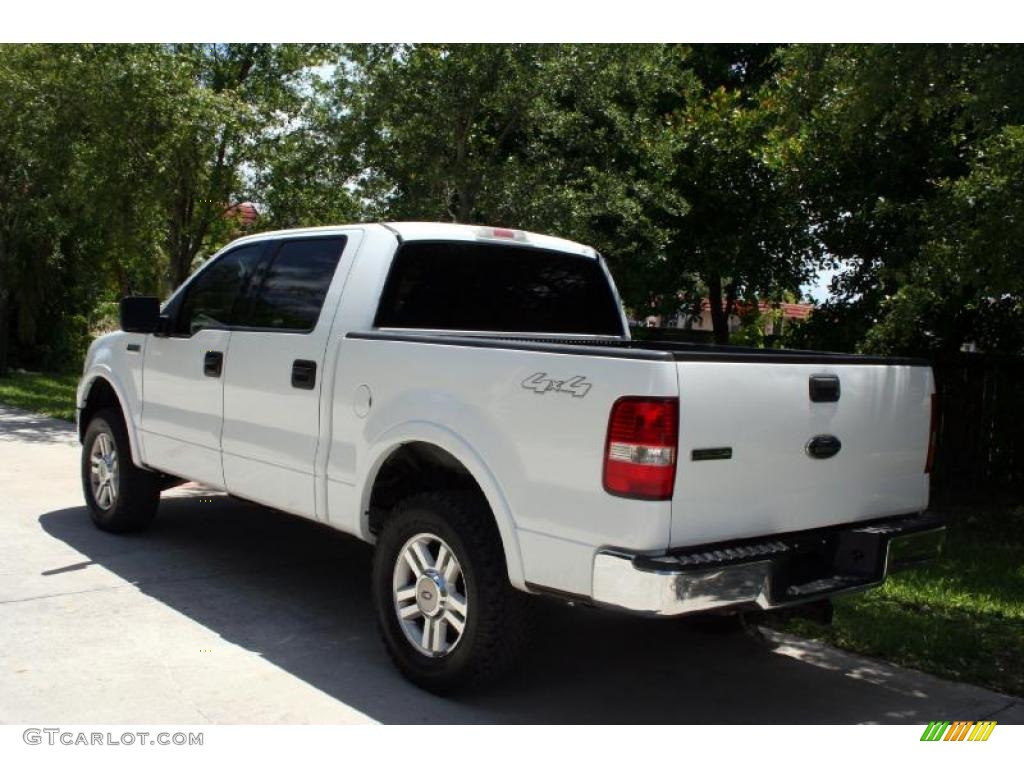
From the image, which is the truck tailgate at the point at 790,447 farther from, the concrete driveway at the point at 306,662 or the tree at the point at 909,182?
the tree at the point at 909,182

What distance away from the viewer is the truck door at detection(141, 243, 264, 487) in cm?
591

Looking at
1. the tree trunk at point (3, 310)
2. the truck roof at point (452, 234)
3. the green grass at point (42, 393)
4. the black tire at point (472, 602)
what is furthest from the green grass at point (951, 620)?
the tree trunk at point (3, 310)

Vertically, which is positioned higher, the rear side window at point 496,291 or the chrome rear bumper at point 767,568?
the rear side window at point 496,291

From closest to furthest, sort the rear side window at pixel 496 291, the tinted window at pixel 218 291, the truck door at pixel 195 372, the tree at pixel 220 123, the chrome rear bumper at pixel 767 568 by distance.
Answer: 1. the chrome rear bumper at pixel 767 568
2. the rear side window at pixel 496 291
3. the truck door at pixel 195 372
4. the tinted window at pixel 218 291
5. the tree at pixel 220 123

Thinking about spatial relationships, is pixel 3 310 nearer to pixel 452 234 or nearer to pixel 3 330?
pixel 3 330

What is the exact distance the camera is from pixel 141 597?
5711 millimetres

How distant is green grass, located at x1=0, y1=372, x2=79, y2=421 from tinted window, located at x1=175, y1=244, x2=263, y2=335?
8.73 meters

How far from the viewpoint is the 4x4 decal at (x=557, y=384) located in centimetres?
378

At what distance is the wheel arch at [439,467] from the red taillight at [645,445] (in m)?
0.58

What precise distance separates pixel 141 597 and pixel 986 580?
531 centimetres

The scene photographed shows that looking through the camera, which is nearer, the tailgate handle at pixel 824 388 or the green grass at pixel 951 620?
the tailgate handle at pixel 824 388

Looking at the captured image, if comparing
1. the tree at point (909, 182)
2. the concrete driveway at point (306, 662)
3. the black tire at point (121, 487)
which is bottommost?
the concrete driveway at point (306, 662)

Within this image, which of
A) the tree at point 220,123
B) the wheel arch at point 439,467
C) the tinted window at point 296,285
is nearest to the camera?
the wheel arch at point 439,467

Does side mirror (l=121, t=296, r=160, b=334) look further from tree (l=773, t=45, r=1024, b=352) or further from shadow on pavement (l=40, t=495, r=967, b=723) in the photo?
tree (l=773, t=45, r=1024, b=352)
